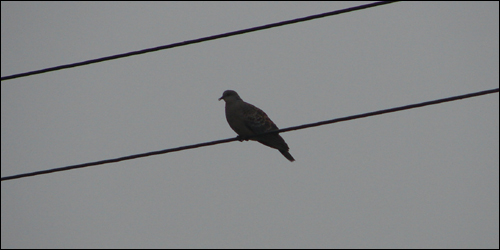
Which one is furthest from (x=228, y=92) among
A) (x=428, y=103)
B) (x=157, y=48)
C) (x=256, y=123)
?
(x=428, y=103)

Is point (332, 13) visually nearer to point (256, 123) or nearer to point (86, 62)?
point (86, 62)

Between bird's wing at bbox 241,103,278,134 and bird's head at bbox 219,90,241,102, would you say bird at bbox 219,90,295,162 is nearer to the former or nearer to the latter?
bird's wing at bbox 241,103,278,134

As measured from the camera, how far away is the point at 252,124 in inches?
389

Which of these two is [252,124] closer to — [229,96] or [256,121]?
[256,121]

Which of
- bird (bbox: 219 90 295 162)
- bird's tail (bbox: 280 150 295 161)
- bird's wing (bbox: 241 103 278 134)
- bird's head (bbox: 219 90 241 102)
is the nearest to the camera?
bird (bbox: 219 90 295 162)

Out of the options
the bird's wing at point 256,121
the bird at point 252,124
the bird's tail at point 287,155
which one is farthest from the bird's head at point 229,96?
the bird's tail at point 287,155

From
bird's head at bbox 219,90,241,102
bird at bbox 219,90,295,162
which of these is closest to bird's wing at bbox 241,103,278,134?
bird at bbox 219,90,295,162

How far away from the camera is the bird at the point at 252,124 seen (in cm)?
955

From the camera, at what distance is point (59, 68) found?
6309 millimetres

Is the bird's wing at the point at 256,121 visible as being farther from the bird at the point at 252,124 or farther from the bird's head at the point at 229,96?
the bird's head at the point at 229,96

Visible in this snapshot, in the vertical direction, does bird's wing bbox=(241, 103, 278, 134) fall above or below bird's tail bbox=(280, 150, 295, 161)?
above

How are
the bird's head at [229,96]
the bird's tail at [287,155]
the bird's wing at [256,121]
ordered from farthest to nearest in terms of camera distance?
the bird's head at [229,96] < the bird's wing at [256,121] < the bird's tail at [287,155]

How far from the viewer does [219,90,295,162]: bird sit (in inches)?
376

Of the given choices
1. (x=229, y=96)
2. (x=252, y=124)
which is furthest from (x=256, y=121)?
(x=229, y=96)
